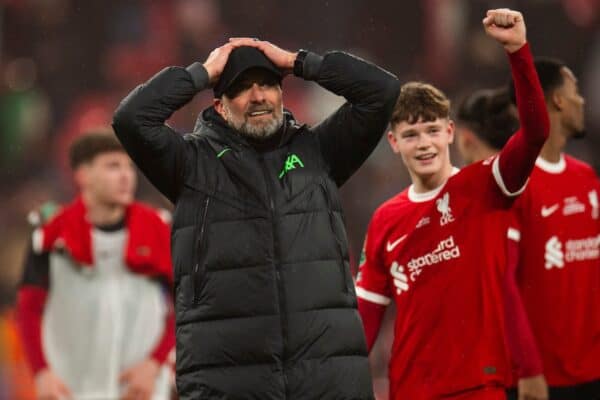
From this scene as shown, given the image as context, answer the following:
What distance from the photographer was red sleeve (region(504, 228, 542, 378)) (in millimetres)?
5754

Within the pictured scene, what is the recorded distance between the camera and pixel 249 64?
15.8 feet

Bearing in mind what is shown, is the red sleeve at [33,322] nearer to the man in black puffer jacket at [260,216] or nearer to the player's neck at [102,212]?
the player's neck at [102,212]

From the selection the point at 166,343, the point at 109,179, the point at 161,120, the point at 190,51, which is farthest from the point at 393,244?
the point at 190,51

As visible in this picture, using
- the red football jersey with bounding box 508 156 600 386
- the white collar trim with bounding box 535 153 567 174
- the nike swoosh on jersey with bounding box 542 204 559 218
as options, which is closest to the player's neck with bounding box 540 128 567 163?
the white collar trim with bounding box 535 153 567 174

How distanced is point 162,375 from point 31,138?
5833mm

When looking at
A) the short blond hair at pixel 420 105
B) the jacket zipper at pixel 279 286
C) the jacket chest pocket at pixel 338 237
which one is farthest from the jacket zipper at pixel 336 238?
the short blond hair at pixel 420 105

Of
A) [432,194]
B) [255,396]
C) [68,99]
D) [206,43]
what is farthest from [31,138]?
[255,396]

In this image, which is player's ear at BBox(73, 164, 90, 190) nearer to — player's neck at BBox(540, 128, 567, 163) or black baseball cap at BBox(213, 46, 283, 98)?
player's neck at BBox(540, 128, 567, 163)

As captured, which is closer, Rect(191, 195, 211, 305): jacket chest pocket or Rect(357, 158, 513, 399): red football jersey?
Rect(191, 195, 211, 305): jacket chest pocket

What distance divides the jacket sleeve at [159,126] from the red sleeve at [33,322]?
2.97 meters

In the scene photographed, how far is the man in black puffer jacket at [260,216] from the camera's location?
457 centimetres

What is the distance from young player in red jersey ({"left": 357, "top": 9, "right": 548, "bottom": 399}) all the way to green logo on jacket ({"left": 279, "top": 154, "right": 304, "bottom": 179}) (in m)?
0.89

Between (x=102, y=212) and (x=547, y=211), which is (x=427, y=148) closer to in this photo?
(x=547, y=211)

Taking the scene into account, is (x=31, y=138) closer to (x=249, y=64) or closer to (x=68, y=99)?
(x=68, y=99)
